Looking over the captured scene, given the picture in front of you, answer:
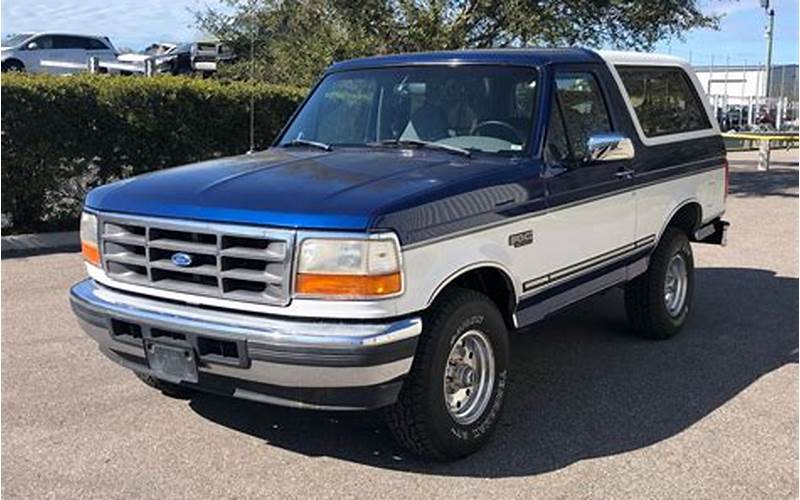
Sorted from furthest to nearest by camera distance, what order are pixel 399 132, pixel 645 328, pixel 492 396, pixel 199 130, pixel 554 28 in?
pixel 554 28 → pixel 199 130 → pixel 645 328 → pixel 399 132 → pixel 492 396

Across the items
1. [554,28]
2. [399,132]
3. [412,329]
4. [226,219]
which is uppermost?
[554,28]

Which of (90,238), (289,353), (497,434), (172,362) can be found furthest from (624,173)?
(90,238)

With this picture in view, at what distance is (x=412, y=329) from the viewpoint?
3801 millimetres

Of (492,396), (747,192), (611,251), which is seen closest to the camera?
(492,396)

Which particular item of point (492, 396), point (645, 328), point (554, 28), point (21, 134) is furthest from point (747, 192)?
point (492, 396)

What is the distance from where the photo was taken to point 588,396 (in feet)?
16.9

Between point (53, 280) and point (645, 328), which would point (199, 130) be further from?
point (645, 328)

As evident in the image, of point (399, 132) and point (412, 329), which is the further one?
point (399, 132)

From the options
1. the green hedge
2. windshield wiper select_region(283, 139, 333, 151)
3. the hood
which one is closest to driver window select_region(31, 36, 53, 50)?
the green hedge

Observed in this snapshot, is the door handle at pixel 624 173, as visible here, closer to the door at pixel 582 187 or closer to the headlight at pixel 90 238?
the door at pixel 582 187

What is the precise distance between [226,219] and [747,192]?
14.7 metres

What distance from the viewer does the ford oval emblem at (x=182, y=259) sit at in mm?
3980

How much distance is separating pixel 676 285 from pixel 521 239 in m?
2.56

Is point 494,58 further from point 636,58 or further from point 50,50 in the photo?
point 50,50
